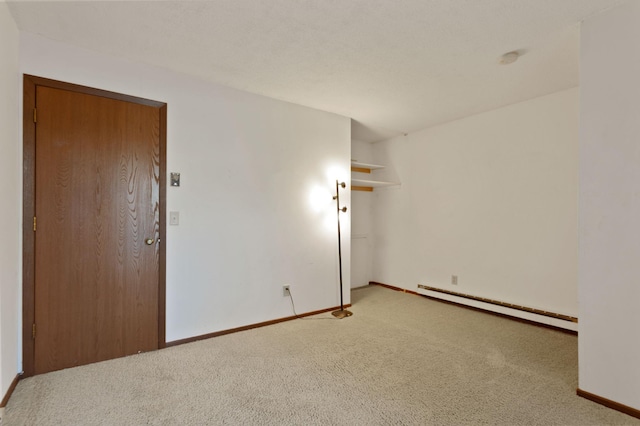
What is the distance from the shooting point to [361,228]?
5.20m

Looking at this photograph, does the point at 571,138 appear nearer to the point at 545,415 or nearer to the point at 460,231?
the point at 460,231

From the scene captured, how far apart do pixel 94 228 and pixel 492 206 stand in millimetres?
4125

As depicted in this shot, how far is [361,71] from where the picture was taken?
8.91 feet

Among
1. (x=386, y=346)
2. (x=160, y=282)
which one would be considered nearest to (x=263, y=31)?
(x=160, y=282)

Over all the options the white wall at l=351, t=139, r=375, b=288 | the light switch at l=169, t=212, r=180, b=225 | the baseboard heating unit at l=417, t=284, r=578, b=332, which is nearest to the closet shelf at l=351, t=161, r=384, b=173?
the white wall at l=351, t=139, r=375, b=288

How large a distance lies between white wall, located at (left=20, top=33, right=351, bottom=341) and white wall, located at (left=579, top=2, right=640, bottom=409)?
7.93ft

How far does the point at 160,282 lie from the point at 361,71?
2560mm

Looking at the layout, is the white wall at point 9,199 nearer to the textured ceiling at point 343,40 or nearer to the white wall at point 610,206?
the textured ceiling at point 343,40

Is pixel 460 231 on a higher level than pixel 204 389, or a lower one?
higher

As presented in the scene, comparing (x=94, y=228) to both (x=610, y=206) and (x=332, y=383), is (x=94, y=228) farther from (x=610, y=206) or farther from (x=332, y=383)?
(x=610, y=206)

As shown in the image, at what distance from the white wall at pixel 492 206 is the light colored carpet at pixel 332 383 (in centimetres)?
71

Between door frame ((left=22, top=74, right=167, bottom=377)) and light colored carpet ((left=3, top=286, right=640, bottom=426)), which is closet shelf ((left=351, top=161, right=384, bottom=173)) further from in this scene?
door frame ((left=22, top=74, right=167, bottom=377))

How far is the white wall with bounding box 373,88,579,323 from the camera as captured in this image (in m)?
3.18

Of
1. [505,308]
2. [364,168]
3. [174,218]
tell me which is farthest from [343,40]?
[505,308]
